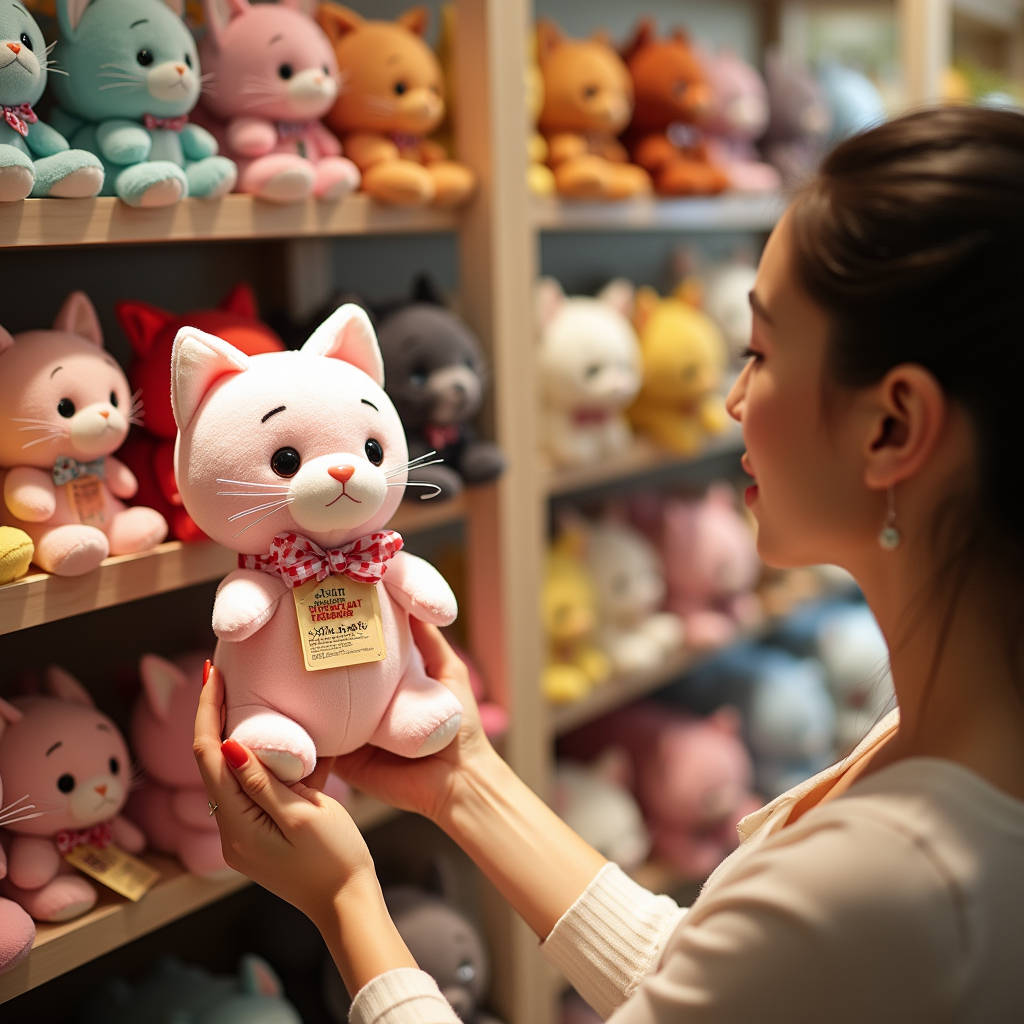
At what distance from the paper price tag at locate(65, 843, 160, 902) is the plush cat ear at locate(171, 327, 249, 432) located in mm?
496

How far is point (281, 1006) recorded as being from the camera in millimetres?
1295

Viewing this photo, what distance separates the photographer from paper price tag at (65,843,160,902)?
44.0 inches

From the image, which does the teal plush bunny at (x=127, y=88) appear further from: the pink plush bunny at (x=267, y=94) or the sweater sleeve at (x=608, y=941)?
the sweater sleeve at (x=608, y=941)

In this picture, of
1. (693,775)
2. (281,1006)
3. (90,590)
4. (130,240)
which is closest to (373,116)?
(130,240)

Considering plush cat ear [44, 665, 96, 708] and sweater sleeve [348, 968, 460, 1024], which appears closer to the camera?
sweater sleeve [348, 968, 460, 1024]

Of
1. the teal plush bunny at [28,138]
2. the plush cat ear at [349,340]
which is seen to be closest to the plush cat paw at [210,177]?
the teal plush bunny at [28,138]

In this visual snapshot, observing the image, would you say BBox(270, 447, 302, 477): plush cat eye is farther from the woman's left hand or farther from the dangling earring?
the dangling earring

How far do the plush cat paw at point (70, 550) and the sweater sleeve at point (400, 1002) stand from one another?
18.9 inches

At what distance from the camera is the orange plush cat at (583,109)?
1.67 meters

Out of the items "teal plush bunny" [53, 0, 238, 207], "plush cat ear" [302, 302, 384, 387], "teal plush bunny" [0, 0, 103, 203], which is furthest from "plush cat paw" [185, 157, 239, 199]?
"plush cat ear" [302, 302, 384, 387]

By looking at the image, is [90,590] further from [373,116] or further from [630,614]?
[630,614]

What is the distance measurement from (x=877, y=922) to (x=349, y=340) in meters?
0.64

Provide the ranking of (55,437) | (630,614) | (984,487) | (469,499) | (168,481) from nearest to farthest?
(984,487) < (55,437) < (168,481) < (469,499) < (630,614)

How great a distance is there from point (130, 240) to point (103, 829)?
615 mm
